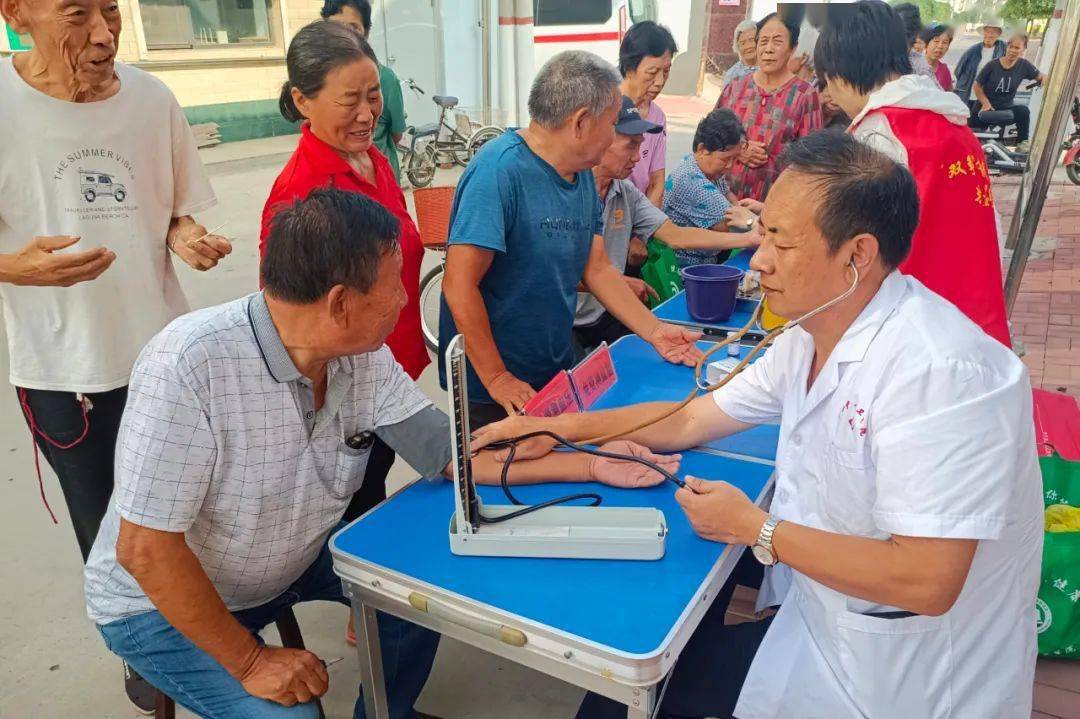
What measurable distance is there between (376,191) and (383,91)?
222 cm

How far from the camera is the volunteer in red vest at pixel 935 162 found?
6.84ft

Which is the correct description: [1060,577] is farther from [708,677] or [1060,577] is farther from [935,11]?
[935,11]

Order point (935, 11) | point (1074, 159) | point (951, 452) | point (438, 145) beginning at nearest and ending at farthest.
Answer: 1. point (951, 452)
2. point (1074, 159)
3. point (438, 145)
4. point (935, 11)

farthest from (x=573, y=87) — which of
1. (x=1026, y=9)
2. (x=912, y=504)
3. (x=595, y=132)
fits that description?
(x=1026, y=9)

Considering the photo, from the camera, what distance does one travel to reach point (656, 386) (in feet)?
6.96

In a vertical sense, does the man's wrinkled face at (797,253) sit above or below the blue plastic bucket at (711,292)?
above

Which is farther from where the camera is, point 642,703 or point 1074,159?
point 1074,159

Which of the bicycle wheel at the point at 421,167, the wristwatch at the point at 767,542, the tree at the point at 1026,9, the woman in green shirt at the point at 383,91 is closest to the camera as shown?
the wristwatch at the point at 767,542

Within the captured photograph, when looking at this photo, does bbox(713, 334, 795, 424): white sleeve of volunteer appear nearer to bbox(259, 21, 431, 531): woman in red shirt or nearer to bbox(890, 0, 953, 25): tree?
bbox(259, 21, 431, 531): woman in red shirt

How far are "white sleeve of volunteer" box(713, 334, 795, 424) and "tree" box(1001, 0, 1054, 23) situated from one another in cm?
1521

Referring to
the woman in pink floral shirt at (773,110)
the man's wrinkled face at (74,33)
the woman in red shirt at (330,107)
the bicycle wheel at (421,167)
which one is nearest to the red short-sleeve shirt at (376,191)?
the woman in red shirt at (330,107)

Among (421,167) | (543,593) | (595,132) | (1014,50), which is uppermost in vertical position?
(595,132)

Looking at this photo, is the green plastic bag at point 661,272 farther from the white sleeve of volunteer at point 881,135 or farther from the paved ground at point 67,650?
the paved ground at point 67,650

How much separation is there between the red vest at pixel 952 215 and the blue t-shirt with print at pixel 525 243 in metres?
0.88
